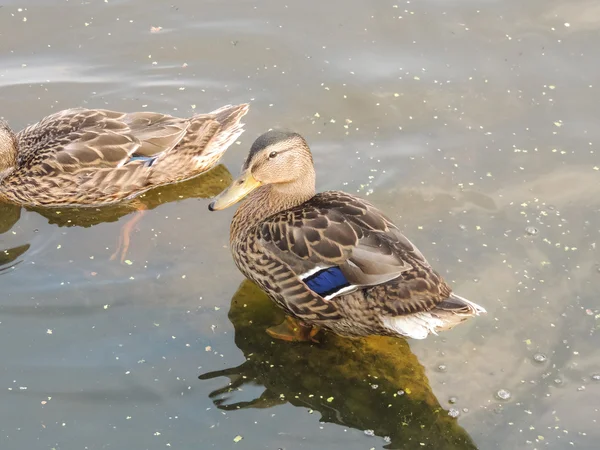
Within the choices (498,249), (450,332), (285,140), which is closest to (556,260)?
(498,249)

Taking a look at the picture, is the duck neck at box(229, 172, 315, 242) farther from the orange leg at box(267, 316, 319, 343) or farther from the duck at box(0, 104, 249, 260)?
the duck at box(0, 104, 249, 260)

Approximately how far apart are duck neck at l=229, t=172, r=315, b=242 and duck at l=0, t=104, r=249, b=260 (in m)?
1.26

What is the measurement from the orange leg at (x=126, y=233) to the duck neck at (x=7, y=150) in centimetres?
120

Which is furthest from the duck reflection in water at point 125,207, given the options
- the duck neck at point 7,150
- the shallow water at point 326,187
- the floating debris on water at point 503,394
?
the floating debris on water at point 503,394

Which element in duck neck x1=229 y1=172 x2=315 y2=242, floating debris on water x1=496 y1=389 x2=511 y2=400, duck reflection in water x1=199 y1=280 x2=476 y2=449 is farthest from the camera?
duck neck x1=229 y1=172 x2=315 y2=242

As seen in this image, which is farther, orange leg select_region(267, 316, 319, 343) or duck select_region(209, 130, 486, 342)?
orange leg select_region(267, 316, 319, 343)

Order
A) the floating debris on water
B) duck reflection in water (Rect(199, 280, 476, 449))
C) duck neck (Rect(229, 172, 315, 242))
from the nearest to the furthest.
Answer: duck reflection in water (Rect(199, 280, 476, 449)) < the floating debris on water < duck neck (Rect(229, 172, 315, 242))

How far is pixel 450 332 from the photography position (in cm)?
602

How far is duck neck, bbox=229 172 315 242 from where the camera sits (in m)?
6.16

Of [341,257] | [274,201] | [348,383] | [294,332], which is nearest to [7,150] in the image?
[274,201]

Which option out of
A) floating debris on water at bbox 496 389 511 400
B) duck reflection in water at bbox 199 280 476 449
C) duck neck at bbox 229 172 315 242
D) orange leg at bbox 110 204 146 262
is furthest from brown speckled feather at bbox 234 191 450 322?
orange leg at bbox 110 204 146 262

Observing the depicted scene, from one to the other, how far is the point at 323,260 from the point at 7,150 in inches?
131

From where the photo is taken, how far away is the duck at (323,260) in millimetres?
5395

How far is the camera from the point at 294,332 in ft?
19.8
